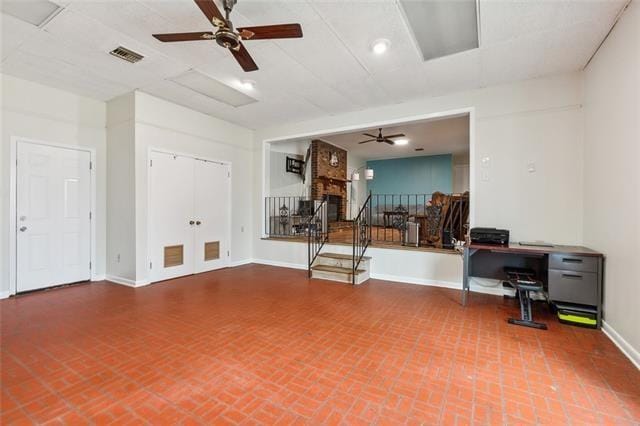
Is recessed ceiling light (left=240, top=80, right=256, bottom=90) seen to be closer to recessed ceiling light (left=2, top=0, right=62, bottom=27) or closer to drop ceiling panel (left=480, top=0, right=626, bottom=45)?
recessed ceiling light (left=2, top=0, right=62, bottom=27)

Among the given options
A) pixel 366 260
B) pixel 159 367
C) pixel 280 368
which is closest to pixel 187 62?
pixel 159 367

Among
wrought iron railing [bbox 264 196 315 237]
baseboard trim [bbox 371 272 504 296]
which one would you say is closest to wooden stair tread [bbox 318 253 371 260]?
baseboard trim [bbox 371 272 504 296]

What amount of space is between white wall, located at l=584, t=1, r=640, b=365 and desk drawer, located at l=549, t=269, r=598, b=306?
102mm

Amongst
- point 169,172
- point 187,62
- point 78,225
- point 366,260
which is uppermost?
point 187,62

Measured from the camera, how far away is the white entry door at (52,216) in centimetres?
392

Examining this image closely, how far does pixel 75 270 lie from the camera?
4441 millimetres

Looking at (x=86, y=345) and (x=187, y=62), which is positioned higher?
(x=187, y=62)

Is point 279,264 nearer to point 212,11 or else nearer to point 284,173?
point 284,173

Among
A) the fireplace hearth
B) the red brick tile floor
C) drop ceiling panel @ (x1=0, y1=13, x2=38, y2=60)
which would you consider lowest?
the red brick tile floor

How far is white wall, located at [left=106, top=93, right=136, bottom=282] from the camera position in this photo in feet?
14.4

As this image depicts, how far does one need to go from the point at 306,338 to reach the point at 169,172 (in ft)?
12.2

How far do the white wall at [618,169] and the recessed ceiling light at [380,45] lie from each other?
2.00 metres

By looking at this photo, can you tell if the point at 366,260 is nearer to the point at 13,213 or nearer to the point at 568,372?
the point at 568,372

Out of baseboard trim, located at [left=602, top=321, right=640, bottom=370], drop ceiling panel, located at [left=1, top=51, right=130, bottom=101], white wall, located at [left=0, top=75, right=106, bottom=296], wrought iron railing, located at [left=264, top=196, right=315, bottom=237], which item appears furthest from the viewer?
wrought iron railing, located at [left=264, top=196, right=315, bottom=237]
